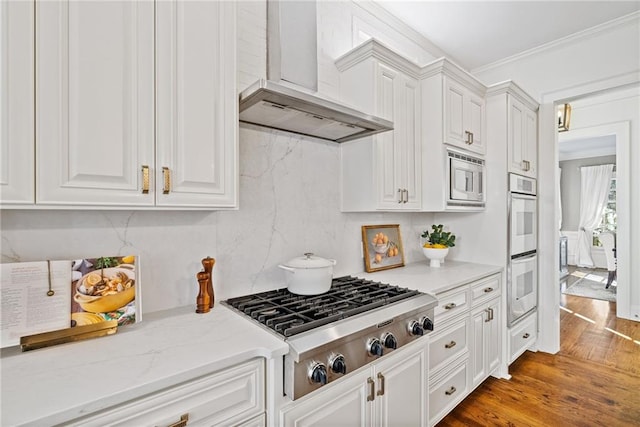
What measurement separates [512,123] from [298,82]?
1.97 metres

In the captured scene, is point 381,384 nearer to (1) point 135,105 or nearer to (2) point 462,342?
(2) point 462,342

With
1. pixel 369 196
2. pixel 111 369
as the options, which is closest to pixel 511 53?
pixel 369 196

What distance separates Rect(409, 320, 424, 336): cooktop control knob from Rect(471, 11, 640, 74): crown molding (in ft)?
9.89

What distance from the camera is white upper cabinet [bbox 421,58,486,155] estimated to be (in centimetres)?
225

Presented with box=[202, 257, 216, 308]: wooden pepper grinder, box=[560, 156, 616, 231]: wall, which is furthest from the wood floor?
box=[560, 156, 616, 231]: wall

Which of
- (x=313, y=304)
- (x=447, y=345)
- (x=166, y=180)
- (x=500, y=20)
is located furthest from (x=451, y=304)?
(x=500, y=20)

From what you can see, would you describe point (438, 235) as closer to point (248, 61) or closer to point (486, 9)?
point (486, 9)

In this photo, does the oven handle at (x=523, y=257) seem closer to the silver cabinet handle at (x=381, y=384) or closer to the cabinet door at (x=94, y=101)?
the silver cabinet handle at (x=381, y=384)

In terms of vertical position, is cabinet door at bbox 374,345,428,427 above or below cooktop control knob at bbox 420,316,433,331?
below

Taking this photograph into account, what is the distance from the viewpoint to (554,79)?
294 cm

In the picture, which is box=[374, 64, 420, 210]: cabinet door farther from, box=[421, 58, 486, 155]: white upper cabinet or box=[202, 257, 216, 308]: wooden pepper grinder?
box=[202, 257, 216, 308]: wooden pepper grinder

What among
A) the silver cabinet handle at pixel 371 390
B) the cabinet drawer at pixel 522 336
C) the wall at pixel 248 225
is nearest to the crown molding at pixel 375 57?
the wall at pixel 248 225

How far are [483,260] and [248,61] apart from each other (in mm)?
2386

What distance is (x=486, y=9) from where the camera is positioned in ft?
8.00
